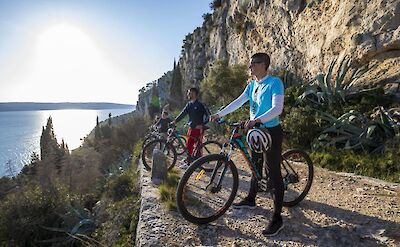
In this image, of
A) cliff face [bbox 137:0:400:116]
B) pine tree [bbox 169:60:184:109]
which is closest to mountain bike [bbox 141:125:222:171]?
cliff face [bbox 137:0:400:116]

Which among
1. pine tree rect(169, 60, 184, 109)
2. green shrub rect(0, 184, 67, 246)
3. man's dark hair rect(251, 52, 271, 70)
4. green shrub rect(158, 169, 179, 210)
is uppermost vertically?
pine tree rect(169, 60, 184, 109)

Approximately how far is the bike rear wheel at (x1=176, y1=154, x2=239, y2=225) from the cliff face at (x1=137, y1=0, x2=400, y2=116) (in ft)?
24.3

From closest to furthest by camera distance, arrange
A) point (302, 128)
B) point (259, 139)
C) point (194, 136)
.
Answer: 1. point (259, 139)
2. point (194, 136)
3. point (302, 128)

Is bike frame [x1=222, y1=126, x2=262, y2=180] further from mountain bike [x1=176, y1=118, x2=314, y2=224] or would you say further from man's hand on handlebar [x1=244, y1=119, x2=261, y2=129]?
man's hand on handlebar [x1=244, y1=119, x2=261, y2=129]

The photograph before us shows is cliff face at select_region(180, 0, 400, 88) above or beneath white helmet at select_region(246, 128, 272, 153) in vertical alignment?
above

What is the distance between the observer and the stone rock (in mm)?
6653

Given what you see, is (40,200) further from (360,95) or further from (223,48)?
(223,48)

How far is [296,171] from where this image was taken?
464 centimetres

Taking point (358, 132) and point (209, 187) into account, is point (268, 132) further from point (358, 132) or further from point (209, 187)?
point (358, 132)

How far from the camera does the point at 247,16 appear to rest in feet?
76.2

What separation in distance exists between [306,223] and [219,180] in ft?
4.54

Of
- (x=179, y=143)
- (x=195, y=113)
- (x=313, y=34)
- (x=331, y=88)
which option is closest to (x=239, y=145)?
(x=195, y=113)

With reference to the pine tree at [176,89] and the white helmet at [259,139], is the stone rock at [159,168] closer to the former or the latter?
the white helmet at [259,139]

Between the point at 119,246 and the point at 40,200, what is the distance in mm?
11143
